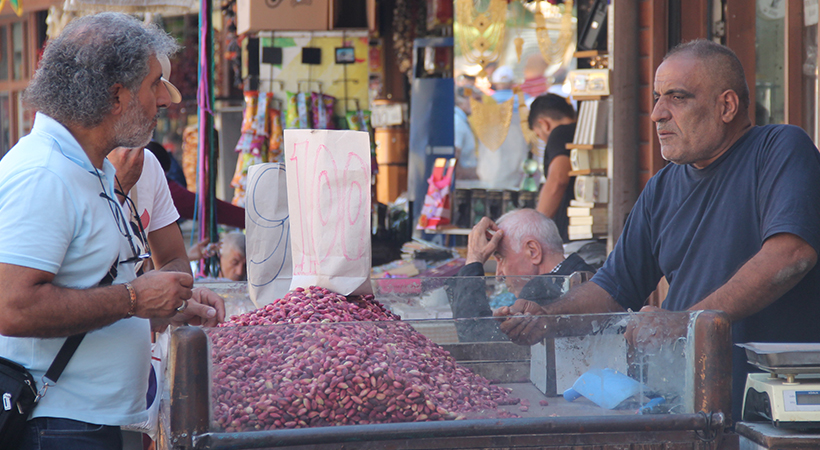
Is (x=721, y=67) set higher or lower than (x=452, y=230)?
higher

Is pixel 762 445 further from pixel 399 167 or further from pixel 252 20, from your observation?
pixel 399 167

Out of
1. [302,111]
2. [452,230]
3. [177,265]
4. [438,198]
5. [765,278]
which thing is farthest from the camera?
[438,198]

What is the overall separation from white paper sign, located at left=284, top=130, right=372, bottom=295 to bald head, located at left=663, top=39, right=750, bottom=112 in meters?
0.95

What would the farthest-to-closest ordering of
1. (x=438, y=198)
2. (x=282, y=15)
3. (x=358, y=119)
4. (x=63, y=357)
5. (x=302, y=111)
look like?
(x=438, y=198) < (x=358, y=119) < (x=302, y=111) < (x=282, y=15) < (x=63, y=357)

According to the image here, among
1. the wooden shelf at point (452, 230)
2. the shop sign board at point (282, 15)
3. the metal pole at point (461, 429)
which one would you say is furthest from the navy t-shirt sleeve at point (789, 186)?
the wooden shelf at point (452, 230)

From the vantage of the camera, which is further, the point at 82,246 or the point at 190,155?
the point at 190,155

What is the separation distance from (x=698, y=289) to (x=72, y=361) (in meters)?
1.47

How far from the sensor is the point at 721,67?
1998mm

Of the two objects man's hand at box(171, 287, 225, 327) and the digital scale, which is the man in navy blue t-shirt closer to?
the digital scale

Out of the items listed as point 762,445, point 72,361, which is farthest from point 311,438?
point 762,445

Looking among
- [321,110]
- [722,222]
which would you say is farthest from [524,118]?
[722,222]

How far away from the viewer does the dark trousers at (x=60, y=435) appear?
4.67ft

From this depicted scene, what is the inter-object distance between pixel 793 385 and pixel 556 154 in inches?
132

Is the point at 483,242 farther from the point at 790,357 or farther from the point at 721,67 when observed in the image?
the point at 790,357
